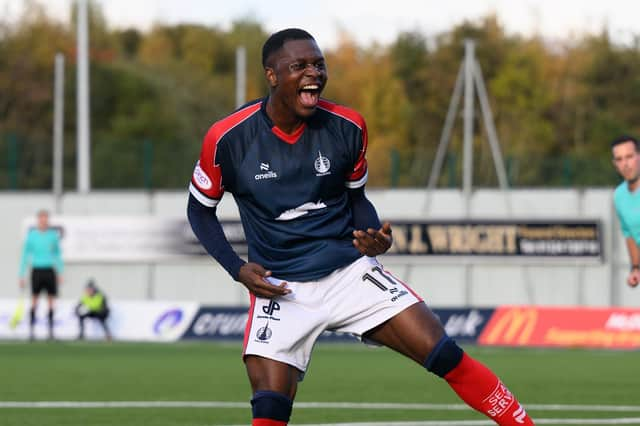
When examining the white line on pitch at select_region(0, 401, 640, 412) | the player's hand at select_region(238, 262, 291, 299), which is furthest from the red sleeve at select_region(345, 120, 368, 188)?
the white line on pitch at select_region(0, 401, 640, 412)

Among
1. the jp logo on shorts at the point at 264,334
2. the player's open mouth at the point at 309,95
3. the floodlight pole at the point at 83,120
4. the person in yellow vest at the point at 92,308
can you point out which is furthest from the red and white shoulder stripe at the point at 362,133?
the floodlight pole at the point at 83,120

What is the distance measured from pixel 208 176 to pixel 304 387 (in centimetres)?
748

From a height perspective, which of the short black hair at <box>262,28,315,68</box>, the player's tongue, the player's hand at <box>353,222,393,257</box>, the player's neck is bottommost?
the player's hand at <box>353,222,393,257</box>

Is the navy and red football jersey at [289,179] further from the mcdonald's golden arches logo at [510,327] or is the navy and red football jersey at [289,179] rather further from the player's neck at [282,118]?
the mcdonald's golden arches logo at [510,327]

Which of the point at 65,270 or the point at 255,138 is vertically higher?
the point at 255,138

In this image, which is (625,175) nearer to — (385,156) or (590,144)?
(385,156)

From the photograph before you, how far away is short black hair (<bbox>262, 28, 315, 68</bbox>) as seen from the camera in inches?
287

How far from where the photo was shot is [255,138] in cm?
741

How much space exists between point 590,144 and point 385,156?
1129 inches

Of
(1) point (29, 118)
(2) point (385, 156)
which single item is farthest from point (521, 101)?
(2) point (385, 156)

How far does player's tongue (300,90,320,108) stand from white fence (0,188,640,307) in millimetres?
24995

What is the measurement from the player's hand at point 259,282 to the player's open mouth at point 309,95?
0.86 meters

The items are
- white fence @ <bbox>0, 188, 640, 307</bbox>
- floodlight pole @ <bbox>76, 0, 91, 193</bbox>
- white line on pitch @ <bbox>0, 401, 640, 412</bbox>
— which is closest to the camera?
white line on pitch @ <bbox>0, 401, 640, 412</bbox>

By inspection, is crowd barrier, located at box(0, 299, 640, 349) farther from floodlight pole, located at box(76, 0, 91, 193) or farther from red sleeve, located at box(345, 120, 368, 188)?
red sleeve, located at box(345, 120, 368, 188)
